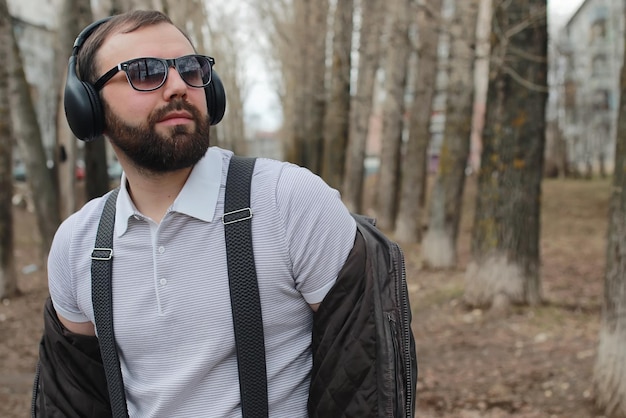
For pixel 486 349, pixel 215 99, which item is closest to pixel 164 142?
pixel 215 99

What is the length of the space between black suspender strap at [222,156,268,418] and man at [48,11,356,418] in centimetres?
2

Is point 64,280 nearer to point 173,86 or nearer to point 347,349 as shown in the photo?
point 173,86

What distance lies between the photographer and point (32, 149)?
1050 cm

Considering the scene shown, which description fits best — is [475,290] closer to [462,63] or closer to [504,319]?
[504,319]

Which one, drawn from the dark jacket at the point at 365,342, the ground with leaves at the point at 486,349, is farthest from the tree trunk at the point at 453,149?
the dark jacket at the point at 365,342

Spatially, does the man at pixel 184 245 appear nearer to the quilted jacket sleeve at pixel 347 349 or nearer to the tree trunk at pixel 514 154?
the quilted jacket sleeve at pixel 347 349

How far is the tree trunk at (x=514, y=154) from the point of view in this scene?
7922mm

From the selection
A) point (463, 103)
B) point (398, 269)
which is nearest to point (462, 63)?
point (463, 103)

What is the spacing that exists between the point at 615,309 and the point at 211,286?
3822 mm

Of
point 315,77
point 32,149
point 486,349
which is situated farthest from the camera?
point 315,77

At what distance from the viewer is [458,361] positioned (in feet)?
23.1

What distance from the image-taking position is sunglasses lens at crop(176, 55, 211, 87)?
Answer: 200 centimetres

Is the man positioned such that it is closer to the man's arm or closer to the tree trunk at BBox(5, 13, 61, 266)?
the man's arm

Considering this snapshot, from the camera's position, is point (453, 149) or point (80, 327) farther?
point (453, 149)
